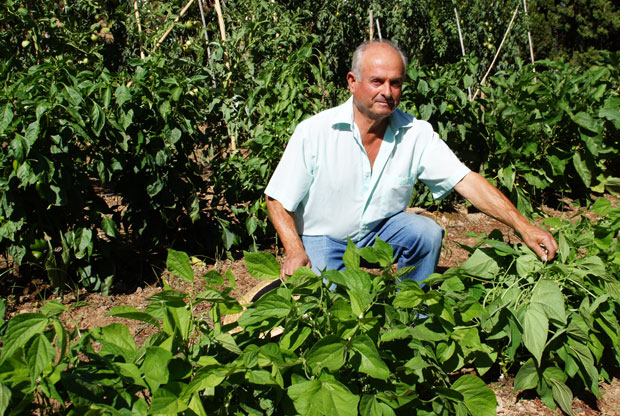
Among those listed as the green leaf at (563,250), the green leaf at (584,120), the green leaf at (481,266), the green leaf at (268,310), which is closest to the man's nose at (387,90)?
the green leaf at (481,266)

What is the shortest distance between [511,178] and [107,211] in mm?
2657

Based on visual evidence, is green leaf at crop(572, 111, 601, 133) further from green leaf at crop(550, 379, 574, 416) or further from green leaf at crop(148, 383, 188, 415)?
green leaf at crop(148, 383, 188, 415)

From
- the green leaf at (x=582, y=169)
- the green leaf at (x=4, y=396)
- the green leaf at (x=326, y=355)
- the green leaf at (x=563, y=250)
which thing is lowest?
the green leaf at (x=582, y=169)

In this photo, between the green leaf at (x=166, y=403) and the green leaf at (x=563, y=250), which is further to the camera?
the green leaf at (x=563, y=250)

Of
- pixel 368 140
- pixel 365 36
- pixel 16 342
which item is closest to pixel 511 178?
pixel 368 140

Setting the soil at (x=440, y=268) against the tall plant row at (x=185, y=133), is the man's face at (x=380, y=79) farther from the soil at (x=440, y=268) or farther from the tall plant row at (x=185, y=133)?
the tall plant row at (x=185, y=133)

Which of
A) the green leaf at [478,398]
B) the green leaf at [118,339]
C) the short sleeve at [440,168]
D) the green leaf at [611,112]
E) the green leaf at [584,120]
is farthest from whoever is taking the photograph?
the green leaf at [611,112]

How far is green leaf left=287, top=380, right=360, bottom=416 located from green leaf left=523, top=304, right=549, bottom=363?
26.6 inches

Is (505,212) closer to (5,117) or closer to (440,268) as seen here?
(440,268)

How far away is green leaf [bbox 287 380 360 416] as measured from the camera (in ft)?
3.84

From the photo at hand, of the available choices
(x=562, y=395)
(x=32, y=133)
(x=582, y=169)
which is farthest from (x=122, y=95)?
(x=582, y=169)

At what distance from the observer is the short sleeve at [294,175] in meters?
2.27

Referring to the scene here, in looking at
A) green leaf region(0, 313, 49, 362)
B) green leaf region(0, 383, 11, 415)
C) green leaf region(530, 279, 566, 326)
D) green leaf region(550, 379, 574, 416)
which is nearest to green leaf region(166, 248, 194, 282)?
green leaf region(0, 313, 49, 362)

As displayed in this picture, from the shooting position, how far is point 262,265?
4.59 feet
